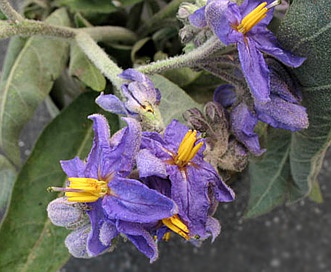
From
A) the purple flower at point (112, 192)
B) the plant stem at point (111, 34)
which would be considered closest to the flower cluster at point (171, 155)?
the purple flower at point (112, 192)

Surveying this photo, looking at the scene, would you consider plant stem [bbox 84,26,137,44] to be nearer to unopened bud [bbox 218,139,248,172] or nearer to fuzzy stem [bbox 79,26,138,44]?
fuzzy stem [bbox 79,26,138,44]

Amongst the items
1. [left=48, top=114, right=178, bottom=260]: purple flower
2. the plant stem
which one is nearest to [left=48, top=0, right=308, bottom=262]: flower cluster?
[left=48, top=114, right=178, bottom=260]: purple flower

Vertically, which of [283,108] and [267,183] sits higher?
[283,108]

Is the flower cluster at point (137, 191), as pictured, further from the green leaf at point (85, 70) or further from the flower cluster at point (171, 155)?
the green leaf at point (85, 70)

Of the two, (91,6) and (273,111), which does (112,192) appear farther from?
(91,6)

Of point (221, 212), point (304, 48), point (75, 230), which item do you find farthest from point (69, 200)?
point (221, 212)

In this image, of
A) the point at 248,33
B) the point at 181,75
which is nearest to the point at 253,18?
the point at 248,33

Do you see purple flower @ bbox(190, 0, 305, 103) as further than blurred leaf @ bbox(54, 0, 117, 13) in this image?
No
